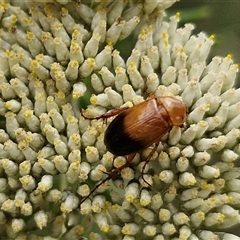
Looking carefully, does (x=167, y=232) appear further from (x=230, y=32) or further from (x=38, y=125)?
(x=230, y=32)

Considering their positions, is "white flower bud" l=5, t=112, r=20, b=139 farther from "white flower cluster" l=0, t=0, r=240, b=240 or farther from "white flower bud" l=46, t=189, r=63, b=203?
"white flower bud" l=46, t=189, r=63, b=203

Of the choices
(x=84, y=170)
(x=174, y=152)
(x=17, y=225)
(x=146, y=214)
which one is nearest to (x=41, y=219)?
(x=17, y=225)

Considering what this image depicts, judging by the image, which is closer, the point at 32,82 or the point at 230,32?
the point at 32,82

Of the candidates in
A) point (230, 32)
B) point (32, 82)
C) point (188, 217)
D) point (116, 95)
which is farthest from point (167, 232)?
point (230, 32)

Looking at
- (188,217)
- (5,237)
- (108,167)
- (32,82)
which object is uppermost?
(32,82)

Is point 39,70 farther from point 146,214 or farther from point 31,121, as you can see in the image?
point 146,214

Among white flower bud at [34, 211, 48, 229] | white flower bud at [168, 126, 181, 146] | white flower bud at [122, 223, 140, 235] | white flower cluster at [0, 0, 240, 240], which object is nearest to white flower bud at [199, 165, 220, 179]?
white flower cluster at [0, 0, 240, 240]
